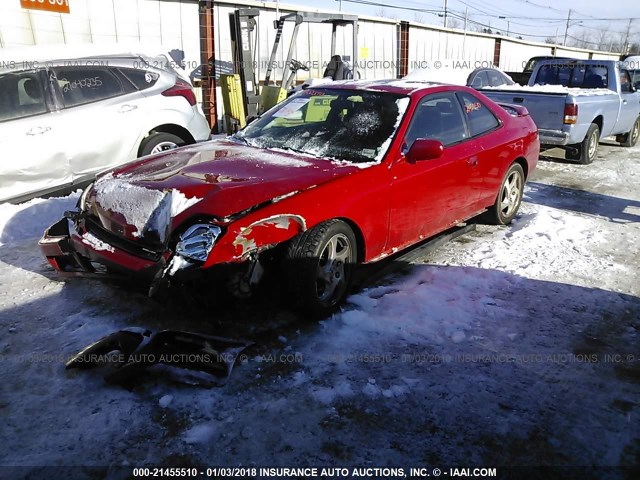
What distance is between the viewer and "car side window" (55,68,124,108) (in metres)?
5.93

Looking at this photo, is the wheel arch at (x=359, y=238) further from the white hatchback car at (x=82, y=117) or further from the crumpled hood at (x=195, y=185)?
the white hatchback car at (x=82, y=117)

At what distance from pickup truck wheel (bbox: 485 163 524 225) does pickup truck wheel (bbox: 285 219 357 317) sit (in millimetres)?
2517

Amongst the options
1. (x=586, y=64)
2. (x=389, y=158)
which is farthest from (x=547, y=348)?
(x=586, y=64)

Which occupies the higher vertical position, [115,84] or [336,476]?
[115,84]

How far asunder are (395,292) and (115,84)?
178 inches

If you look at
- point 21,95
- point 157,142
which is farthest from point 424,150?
point 21,95

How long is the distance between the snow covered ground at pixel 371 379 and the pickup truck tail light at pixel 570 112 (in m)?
4.49

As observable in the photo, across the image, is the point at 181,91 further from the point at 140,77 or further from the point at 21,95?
the point at 21,95

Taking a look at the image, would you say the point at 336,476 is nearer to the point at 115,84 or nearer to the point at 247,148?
the point at 247,148

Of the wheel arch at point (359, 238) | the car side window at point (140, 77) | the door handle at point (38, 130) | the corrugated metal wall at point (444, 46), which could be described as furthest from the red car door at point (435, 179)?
the corrugated metal wall at point (444, 46)

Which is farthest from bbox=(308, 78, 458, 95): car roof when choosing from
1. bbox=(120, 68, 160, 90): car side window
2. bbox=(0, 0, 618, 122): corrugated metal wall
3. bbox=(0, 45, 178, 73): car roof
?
bbox=(0, 0, 618, 122): corrugated metal wall

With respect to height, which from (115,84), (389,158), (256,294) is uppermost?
(115,84)

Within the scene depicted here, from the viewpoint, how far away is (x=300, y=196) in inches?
132

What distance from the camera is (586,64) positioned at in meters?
10.4
